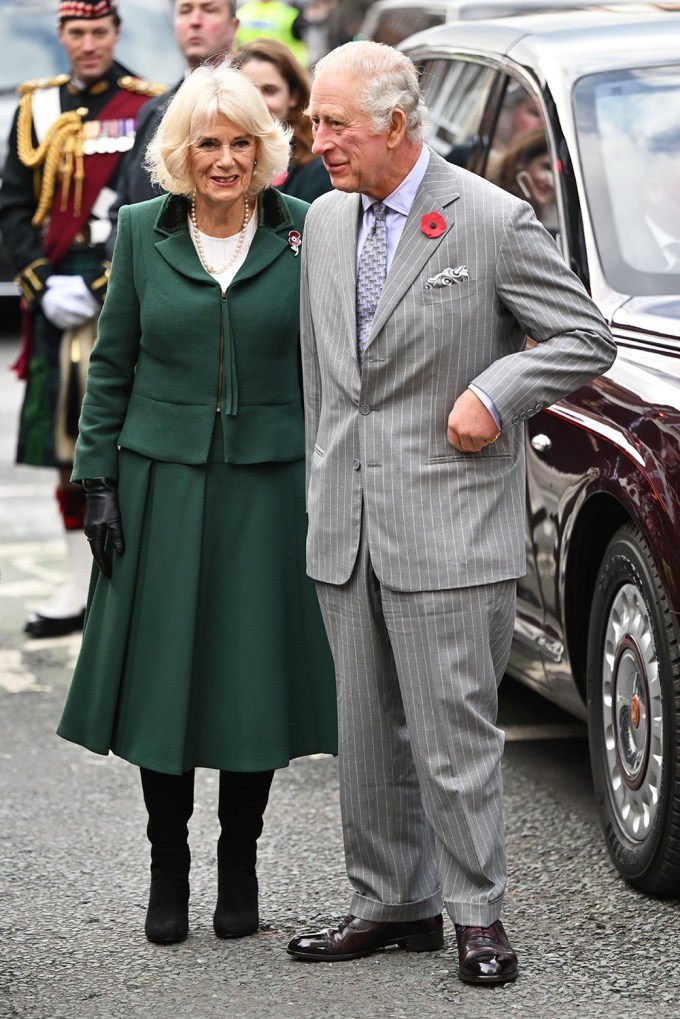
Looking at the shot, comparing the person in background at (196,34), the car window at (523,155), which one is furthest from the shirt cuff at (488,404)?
the person in background at (196,34)

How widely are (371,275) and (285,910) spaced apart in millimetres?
1501

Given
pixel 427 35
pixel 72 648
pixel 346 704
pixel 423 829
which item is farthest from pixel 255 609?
pixel 427 35

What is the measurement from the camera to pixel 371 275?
373 centimetres

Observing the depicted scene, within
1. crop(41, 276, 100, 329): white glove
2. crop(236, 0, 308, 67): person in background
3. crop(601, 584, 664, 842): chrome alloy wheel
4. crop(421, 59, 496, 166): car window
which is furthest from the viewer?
crop(236, 0, 308, 67): person in background

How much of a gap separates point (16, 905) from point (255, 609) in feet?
3.15

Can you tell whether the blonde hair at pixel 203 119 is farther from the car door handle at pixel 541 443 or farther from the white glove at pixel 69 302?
the white glove at pixel 69 302

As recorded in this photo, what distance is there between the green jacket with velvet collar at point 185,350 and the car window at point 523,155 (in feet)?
4.01

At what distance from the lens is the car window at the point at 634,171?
4766 mm

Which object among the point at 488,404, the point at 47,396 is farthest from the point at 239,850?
the point at 47,396

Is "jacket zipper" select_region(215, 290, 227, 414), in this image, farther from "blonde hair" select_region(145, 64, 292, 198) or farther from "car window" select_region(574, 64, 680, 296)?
"car window" select_region(574, 64, 680, 296)

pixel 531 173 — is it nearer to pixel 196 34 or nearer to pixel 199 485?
pixel 196 34

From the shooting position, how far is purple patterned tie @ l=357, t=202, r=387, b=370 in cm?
372

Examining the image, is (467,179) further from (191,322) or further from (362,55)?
(191,322)

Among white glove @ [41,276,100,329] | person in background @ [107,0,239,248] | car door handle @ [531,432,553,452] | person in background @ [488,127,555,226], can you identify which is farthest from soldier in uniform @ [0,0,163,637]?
car door handle @ [531,432,553,452]
